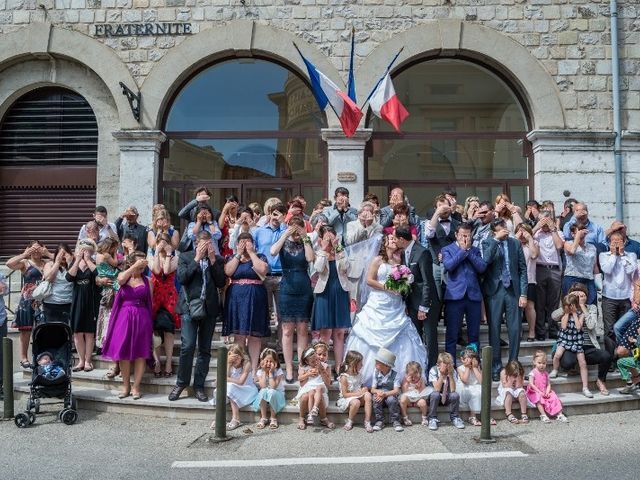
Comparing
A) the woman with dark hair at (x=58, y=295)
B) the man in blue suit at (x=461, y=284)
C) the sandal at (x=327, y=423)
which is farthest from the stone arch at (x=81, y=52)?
the sandal at (x=327, y=423)

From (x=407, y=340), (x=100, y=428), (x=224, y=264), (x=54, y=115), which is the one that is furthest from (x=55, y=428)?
(x=54, y=115)

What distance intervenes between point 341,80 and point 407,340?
6.82 metres

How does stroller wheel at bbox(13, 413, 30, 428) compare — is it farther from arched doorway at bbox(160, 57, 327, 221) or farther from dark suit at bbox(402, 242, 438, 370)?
arched doorway at bbox(160, 57, 327, 221)

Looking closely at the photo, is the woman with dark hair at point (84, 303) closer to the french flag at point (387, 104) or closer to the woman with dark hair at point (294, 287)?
the woman with dark hair at point (294, 287)

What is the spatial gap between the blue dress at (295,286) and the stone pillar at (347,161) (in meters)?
4.78

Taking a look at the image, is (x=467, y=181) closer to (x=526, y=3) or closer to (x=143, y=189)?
(x=526, y=3)

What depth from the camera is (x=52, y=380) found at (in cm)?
729

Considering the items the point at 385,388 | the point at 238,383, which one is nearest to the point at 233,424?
the point at 238,383

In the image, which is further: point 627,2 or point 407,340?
point 627,2

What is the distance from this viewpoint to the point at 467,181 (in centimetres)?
1315

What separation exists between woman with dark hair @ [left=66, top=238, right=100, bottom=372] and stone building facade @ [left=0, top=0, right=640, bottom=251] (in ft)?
13.2

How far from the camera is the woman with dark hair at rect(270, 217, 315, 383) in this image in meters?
7.71

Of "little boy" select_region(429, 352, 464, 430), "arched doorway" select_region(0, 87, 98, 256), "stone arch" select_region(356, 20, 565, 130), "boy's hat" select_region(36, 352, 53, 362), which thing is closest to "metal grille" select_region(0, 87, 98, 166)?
"arched doorway" select_region(0, 87, 98, 256)

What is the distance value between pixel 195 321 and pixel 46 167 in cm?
772
